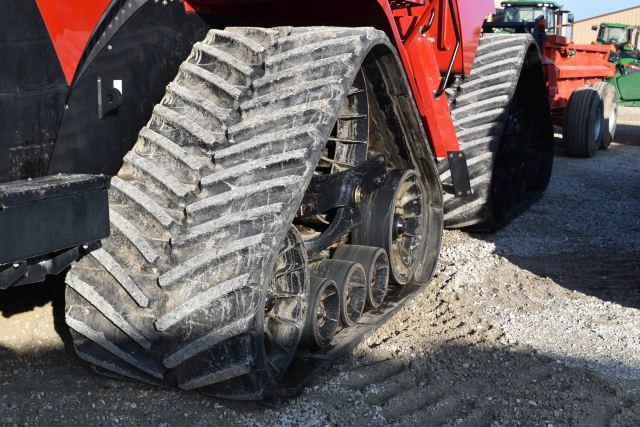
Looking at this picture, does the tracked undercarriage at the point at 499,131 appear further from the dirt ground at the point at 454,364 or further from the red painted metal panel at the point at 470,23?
the red painted metal panel at the point at 470,23

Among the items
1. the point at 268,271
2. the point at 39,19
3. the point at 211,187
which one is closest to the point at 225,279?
the point at 268,271

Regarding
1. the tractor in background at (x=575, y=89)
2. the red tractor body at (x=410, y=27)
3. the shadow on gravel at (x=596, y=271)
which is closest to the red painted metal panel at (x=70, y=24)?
the red tractor body at (x=410, y=27)

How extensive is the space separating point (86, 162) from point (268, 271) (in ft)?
2.42

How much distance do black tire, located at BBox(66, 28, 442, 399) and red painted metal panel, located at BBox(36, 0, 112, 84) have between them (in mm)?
418

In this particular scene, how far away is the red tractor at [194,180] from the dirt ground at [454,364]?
16 cm

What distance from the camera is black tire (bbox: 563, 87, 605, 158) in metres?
10.4

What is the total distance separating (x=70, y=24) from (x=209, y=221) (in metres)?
0.74

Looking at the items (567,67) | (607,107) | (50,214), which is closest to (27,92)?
(50,214)

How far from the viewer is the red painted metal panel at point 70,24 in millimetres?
2582

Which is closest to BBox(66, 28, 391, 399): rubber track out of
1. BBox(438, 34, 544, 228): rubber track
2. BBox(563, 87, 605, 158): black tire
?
BBox(438, 34, 544, 228): rubber track

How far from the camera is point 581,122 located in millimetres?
10445

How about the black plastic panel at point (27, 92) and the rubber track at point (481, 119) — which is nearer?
the black plastic panel at point (27, 92)

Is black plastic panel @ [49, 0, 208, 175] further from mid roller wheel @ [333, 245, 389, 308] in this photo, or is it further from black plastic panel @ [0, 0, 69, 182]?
mid roller wheel @ [333, 245, 389, 308]

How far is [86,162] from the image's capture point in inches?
114
